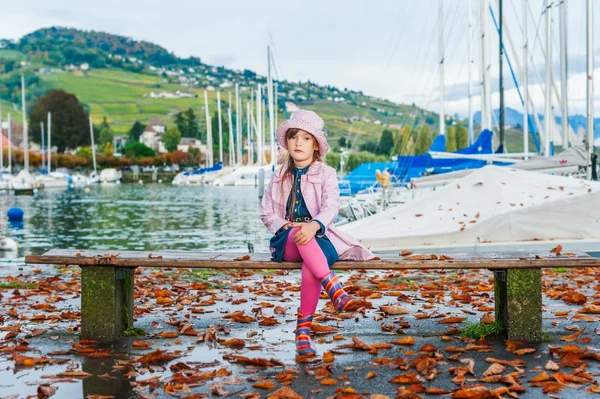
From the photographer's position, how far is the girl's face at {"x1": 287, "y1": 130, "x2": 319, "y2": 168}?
6121 mm

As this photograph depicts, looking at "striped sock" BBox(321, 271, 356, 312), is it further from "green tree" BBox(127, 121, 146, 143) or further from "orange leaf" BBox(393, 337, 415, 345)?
"green tree" BBox(127, 121, 146, 143)

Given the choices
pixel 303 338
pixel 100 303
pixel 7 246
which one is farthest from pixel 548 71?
pixel 100 303

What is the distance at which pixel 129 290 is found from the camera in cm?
657

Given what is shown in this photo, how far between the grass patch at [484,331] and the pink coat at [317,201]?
1.07 m

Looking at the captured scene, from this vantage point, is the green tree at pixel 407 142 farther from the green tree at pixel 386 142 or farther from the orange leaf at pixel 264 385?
Result: the green tree at pixel 386 142

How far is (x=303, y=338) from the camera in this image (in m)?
5.74

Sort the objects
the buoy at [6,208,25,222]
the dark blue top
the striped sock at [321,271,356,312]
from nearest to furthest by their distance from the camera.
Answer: the striped sock at [321,271,356,312]
the dark blue top
the buoy at [6,208,25,222]

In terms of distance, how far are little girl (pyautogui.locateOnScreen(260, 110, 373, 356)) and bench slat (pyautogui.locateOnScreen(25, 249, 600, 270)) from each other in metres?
0.15

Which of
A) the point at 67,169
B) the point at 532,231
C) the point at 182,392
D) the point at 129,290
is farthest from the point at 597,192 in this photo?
the point at 67,169

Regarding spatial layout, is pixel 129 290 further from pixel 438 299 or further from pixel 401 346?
pixel 438 299

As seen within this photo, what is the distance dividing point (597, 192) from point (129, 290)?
9216 mm

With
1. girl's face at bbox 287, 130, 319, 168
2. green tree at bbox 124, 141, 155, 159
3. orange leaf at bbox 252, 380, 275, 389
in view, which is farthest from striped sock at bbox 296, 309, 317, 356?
green tree at bbox 124, 141, 155, 159

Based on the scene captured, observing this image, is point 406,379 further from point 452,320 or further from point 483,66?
point 483,66

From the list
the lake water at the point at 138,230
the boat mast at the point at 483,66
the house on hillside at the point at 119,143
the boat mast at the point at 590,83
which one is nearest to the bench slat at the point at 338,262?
the lake water at the point at 138,230
